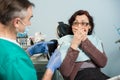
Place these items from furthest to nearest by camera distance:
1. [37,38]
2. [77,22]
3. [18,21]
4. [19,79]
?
1. [37,38]
2. [77,22]
3. [18,21]
4. [19,79]

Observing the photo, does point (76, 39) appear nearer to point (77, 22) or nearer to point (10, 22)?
point (77, 22)

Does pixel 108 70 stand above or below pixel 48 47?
below

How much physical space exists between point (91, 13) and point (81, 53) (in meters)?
0.86

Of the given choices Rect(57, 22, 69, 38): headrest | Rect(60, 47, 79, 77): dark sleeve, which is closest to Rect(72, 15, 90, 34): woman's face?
Rect(57, 22, 69, 38): headrest

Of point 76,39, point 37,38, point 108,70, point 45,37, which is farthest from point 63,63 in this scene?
point 108,70

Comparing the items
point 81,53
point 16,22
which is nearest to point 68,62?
point 81,53

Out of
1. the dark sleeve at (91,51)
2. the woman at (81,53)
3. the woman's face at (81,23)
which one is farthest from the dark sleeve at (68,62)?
the woman's face at (81,23)

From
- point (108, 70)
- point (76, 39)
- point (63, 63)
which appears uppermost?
point (76, 39)

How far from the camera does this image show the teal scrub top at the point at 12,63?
3.47 ft

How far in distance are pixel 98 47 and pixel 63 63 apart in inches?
16.8

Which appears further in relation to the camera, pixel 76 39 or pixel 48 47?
pixel 48 47

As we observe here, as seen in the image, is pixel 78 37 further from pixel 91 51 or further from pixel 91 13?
pixel 91 13

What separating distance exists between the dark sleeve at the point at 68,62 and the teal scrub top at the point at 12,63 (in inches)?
36.6

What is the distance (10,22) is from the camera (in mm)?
1167
